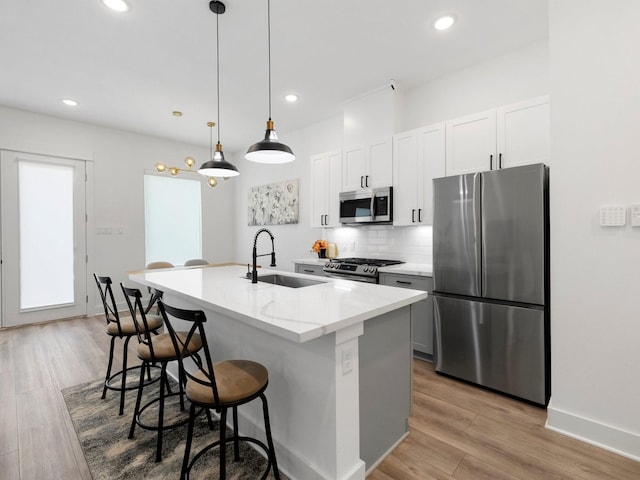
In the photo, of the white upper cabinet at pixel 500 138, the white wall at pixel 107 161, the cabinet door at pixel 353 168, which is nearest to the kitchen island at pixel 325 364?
the white upper cabinet at pixel 500 138

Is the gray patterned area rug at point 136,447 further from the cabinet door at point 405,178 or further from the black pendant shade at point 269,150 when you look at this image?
the cabinet door at point 405,178

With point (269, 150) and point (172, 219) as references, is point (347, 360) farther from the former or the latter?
point (172, 219)

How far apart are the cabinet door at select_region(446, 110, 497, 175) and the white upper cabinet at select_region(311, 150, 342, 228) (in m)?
1.45

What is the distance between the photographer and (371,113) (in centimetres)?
387

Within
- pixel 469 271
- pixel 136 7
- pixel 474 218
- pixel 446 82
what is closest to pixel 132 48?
pixel 136 7

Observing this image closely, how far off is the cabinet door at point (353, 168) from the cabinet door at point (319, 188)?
1.05 ft

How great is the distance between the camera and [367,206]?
3.78 m

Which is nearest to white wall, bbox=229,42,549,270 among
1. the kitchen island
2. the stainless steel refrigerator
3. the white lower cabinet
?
the white lower cabinet

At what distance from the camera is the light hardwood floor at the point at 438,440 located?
5.46ft

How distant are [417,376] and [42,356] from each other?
3900 mm

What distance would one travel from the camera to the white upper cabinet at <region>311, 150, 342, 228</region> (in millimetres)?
4133

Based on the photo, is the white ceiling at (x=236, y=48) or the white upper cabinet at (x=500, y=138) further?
the white upper cabinet at (x=500, y=138)

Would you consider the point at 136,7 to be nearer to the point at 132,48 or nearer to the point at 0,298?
the point at 132,48

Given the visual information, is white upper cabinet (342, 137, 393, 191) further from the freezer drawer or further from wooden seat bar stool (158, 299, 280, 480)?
wooden seat bar stool (158, 299, 280, 480)
